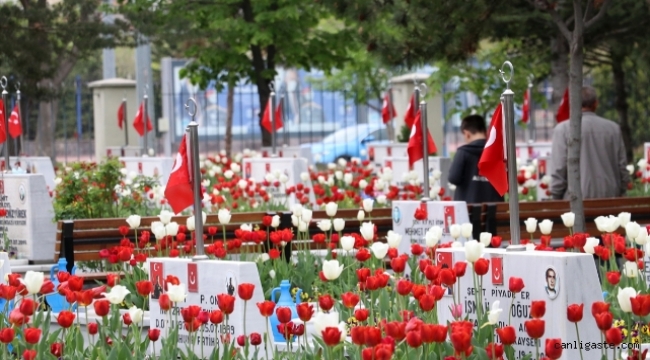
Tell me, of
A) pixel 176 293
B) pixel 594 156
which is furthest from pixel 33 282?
pixel 594 156

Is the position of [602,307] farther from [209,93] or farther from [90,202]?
[209,93]

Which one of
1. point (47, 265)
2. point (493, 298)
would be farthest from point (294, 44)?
point (493, 298)

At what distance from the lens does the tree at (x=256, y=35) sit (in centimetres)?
2450

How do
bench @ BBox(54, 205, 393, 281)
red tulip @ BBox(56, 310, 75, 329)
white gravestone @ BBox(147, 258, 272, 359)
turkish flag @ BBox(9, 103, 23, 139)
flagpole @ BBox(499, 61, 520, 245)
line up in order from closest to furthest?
1. red tulip @ BBox(56, 310, 75, 329)
2. flagpole @ BBox(499, 61, 520, 245)
3. white gravestone @ BBox(147, 258, 272, 359)
4. bench @ BBox(54, 205, 393, 281)
5. turkish flag @ BBox(9, 103, 23, 139)

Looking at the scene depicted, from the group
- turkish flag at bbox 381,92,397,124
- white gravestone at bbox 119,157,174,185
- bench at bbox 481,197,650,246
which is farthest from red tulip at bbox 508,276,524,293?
turkish flag at bbox 381,92,397,124

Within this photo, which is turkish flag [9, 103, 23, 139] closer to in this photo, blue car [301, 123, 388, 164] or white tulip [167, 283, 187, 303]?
white tulip [167, 283, 187, 303]

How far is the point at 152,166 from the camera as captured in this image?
1891 cm

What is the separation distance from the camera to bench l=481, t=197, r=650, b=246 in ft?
39.8

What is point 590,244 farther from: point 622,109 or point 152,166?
point 622,109

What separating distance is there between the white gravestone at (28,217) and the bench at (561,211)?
419cm

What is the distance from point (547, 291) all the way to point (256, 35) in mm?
18590

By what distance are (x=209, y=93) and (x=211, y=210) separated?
2631 centimetres

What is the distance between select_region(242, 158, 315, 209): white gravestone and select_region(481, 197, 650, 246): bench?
3.58 m

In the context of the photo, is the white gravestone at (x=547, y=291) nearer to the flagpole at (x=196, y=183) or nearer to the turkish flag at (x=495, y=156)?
the turkish flag at (x=495, y=156)
